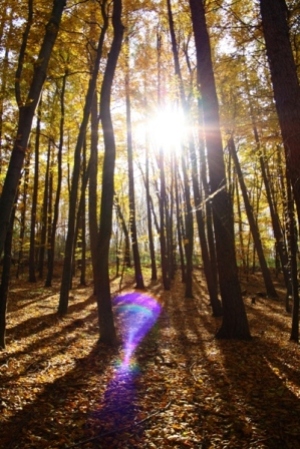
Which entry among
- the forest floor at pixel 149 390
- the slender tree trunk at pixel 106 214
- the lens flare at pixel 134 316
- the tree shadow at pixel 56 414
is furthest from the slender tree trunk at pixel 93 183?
the tree shadow at pixel 56 414

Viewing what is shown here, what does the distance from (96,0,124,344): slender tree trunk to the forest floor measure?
56 cm

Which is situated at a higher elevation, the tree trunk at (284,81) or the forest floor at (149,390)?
the tree trunk at (284,81)

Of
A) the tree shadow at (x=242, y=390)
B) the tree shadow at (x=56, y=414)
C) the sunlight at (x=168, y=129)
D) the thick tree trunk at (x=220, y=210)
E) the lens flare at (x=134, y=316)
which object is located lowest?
the tree shadow at (x=242, y=390)

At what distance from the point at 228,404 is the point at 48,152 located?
613 inches

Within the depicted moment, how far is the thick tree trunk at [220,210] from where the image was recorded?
6.81 metres

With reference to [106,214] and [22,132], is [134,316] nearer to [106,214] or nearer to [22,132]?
[106,214]

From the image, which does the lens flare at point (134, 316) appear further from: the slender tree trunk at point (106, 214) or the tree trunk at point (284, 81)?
the tree trunk at point (284, 81)

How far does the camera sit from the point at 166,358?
6.21 meters

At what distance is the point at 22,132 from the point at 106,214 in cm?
240

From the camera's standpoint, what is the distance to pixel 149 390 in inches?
183

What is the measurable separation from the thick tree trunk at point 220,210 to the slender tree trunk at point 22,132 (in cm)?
302

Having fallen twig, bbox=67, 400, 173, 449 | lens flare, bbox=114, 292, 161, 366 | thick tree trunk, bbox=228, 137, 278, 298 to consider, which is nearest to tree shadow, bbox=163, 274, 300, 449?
fallen twig, bbox=67, 400, 173, 449

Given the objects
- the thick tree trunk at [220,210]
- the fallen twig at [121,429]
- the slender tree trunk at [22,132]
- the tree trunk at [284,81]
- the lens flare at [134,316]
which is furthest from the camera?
the lens flare at [134,316]

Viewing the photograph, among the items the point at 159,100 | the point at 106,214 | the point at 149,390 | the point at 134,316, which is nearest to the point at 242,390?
the point at 149,390
